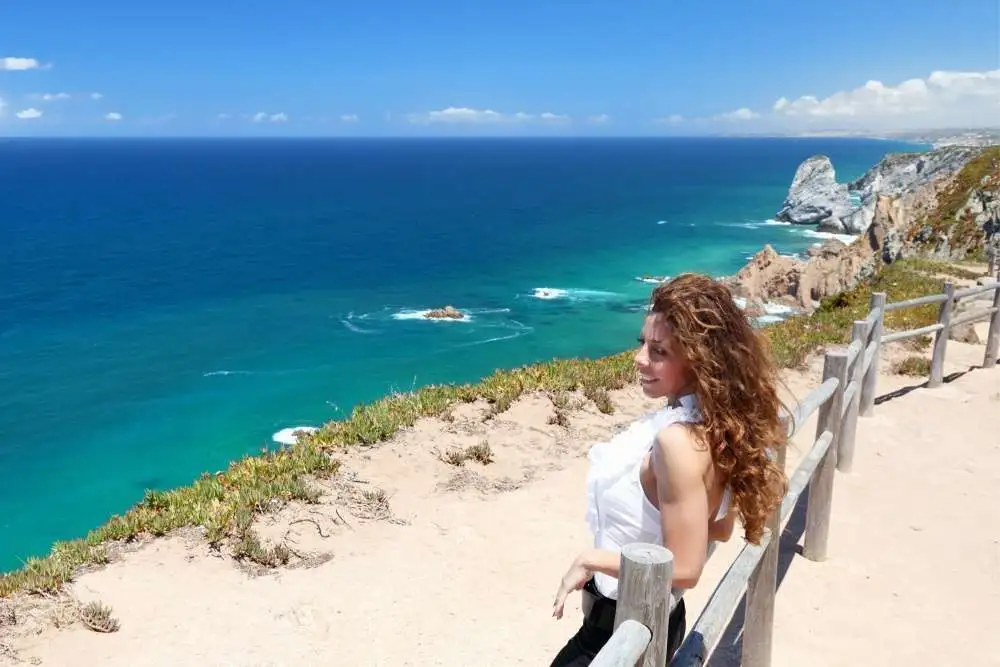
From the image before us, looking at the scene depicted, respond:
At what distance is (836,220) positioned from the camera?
73.1 meters

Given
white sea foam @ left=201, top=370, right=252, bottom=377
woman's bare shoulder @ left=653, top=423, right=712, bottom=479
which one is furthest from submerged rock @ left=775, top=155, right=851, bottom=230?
woman's bare shoulder @ left=653, top=423, right=712, bottom=479

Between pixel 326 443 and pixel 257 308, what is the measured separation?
120 feet

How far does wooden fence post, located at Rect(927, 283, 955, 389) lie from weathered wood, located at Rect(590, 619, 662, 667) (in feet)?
31.5

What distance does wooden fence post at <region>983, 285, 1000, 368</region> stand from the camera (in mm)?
11289

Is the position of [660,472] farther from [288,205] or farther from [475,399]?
[288,205]

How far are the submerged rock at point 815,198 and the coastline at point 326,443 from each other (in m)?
70.9

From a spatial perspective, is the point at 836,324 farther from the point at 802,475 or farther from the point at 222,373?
the point at 222,373

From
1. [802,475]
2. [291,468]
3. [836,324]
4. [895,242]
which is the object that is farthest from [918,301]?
[895,242]

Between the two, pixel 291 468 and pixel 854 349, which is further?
pixel 291 468

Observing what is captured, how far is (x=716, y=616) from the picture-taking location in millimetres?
3025

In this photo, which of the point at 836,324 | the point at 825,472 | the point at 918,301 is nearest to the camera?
the point at 825,472

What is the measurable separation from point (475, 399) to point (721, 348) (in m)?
7.30

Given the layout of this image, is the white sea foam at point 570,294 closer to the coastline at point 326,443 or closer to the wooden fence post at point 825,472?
the coastline at point 326,443

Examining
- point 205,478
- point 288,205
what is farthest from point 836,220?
point 205,478
